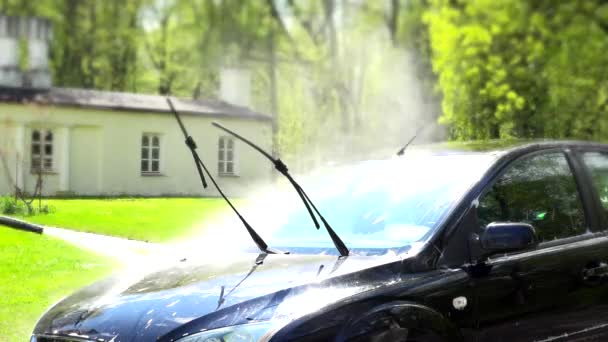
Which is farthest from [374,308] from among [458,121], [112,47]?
[112,47]

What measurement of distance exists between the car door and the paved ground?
23.1 feet

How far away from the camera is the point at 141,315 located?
3.72 m

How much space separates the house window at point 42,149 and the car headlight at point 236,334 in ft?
48.4

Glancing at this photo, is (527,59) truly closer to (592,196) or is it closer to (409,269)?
(592,196)

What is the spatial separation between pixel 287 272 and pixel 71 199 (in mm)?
12605

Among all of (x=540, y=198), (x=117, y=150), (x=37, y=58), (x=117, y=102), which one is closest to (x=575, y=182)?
(x=540, y=198)

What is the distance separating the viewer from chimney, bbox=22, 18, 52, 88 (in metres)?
25.8

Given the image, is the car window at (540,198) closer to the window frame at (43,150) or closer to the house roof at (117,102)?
the window frame at (43,150)

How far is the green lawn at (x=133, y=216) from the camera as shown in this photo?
13.2 metres

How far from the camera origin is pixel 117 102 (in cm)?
2725

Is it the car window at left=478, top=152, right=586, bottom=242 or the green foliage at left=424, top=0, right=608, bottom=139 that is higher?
the green foliage at left=424, top=0, right=608, bottom=139

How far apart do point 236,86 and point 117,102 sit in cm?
864

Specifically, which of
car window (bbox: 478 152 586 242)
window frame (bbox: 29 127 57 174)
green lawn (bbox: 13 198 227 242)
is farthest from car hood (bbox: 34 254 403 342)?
window frame (bbox: 29 127 57 174)

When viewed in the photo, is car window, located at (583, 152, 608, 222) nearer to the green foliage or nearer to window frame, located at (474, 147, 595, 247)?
window frame, located at (474, 147, 595, 247)
